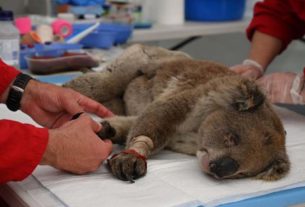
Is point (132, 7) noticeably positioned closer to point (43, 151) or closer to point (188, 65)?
point (188, 65)

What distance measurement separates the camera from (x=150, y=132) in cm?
129

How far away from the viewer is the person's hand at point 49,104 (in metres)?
1.37

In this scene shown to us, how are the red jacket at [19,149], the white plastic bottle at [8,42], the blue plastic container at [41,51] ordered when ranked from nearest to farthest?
the red jacket at [19,149] → the white plastic bottle at [8,42] → the blue plastic container at [41,51]

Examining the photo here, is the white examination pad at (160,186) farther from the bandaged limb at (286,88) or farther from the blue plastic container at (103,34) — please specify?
the blue plastic container at (103,34)

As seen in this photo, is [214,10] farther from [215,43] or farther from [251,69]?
[251,69]

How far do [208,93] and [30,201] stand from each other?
57 centimetres

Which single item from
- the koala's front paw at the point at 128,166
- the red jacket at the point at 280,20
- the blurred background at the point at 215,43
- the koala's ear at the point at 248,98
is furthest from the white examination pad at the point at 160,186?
the blurred background at the point at 215,43

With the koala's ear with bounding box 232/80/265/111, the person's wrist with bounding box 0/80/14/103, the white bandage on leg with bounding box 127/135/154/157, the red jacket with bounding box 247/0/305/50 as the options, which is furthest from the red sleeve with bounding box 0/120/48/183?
the red jacket with bounding box 247/0/305/50

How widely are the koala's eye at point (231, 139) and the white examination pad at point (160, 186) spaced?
9 centimetres

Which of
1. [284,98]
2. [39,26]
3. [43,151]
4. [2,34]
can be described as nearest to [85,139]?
[43,151]

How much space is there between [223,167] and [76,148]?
0.33 metres

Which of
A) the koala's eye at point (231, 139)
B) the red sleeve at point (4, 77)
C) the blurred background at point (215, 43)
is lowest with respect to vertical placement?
the blurred background at point (215, 43)

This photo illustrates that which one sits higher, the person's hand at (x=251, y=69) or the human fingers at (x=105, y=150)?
the human fingers at (x=105, y=150)

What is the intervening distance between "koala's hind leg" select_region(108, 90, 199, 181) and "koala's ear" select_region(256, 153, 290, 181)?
0.87 ft
